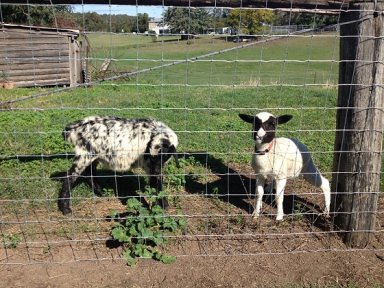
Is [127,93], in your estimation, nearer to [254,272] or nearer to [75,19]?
[254,272]

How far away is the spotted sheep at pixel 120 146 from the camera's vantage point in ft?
16.8

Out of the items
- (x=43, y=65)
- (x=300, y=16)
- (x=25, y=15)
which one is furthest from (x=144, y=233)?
(x=25, y=15)

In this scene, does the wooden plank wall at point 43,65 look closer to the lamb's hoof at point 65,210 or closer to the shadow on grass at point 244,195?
the shadow on grass at point 244,195

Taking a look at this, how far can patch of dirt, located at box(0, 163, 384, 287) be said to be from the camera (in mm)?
3816

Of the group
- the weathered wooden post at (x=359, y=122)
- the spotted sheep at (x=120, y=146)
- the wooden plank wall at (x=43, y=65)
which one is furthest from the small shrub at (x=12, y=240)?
the wooden plank wall at (x=43, y=65)

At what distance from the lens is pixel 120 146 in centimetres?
515

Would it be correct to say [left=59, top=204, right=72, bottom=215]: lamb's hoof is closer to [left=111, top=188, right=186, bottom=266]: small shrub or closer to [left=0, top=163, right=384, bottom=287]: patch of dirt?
[left=0, top=163, right=384, bottom=287]: patch of dirt

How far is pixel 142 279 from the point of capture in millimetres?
3803

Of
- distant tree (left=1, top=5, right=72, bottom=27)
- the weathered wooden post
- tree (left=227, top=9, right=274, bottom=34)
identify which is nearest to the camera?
the weathered wooden post

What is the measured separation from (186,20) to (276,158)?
1807 mm

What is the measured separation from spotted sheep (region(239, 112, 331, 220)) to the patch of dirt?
10.7 inches

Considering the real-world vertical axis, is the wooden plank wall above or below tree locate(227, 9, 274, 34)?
below

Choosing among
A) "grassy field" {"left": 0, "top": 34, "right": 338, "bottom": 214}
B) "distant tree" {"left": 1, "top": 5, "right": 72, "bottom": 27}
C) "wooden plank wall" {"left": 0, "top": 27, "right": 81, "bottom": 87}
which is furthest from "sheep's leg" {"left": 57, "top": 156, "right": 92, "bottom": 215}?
"distant tree" {"left": 1, "top": 5, "right": 72, "bottom": 27}

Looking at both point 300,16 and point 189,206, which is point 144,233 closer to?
point 189,206
